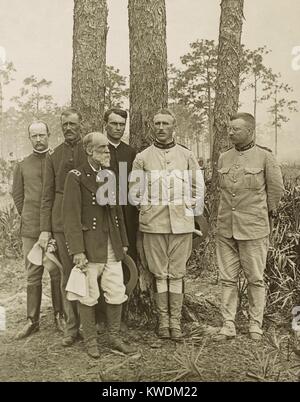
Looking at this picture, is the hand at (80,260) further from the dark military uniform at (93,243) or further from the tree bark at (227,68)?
the tree bark at (227,68)

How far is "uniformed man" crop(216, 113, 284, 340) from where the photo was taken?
391 centimetres

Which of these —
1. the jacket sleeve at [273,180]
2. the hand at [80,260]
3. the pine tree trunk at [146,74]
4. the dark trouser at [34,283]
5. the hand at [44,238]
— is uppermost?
the pine tree trunk at [146,74]

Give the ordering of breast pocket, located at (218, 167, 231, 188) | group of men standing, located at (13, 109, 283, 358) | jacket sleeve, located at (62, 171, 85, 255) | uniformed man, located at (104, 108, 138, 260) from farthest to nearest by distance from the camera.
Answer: breast pocket, located at (218, 167, 231, 188), uniformed man, located at (104, 108, 138, 260), group of men standing, located at (13, 109, 283, 358), jacket sleeve, located at (62, 171, 85, 255)

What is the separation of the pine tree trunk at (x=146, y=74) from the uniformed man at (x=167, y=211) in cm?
26

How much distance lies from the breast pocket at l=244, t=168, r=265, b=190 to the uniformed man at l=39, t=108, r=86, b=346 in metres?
1.34

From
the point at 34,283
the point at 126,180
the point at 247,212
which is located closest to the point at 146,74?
the point at 126,180

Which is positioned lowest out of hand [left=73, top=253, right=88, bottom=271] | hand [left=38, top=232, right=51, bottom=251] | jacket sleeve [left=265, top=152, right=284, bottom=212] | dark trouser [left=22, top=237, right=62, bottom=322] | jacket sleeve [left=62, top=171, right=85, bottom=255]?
dark trouser [left=22, top=237, right=62, bottom=322]

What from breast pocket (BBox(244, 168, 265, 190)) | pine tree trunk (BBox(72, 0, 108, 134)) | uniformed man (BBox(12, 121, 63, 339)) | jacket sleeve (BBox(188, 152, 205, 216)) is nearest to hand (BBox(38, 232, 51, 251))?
uniformed man (BBox(12, 121, 63, 339))

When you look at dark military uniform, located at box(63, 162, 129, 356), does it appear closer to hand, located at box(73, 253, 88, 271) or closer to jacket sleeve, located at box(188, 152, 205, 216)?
hand, located at box(73, 253, 88, 271)

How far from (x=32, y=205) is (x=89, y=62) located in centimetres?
139

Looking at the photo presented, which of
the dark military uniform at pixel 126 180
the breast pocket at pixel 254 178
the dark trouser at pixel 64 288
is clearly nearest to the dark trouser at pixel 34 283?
the dark trouser at pixel 64 288

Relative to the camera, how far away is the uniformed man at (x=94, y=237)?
11.9 feet

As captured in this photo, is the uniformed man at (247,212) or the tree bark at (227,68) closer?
the uniformed man at (247,212)

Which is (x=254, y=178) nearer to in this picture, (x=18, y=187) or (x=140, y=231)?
(x=140, y=231)
